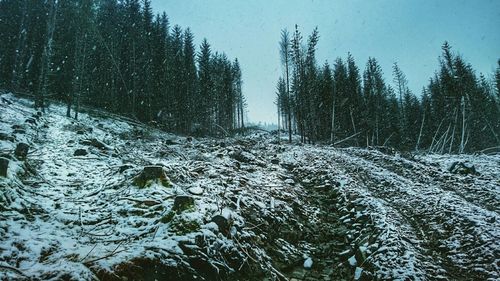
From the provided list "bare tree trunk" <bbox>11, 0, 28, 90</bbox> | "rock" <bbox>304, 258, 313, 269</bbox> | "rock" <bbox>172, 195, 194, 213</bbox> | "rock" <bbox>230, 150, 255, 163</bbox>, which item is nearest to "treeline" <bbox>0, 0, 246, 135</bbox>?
"bare tree trunk" <bbox>11, 0, 28, 90</bbox>

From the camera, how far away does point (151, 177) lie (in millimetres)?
6289

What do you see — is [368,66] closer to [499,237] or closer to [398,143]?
[398,143]

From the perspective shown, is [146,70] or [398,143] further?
[398,143]

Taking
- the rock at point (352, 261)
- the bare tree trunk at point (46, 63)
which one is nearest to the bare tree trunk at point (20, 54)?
the bare tree trunk at point (46, 63)

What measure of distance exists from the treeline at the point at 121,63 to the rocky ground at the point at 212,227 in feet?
82.9

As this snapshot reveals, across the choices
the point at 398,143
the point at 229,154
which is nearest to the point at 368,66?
the point at 398,143

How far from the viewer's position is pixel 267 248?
5.45 metres

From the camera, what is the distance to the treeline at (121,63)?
30938mm

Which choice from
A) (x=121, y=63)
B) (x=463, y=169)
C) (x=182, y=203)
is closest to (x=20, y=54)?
(x=121, y=63)

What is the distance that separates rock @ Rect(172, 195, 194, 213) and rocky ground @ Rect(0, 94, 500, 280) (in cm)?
2

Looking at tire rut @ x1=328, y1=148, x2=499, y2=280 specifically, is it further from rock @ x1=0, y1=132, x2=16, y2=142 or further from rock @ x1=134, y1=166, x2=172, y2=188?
rock @ x1=0, y1=132, x2=16, y2=142

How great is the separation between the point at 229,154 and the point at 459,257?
359 inches

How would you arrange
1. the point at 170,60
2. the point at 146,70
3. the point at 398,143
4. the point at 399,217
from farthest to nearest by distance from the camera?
the point at 398,143 → the point at 170,60 → the point at 146,70 → the point at 399,217

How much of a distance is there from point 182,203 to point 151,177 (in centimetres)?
153
